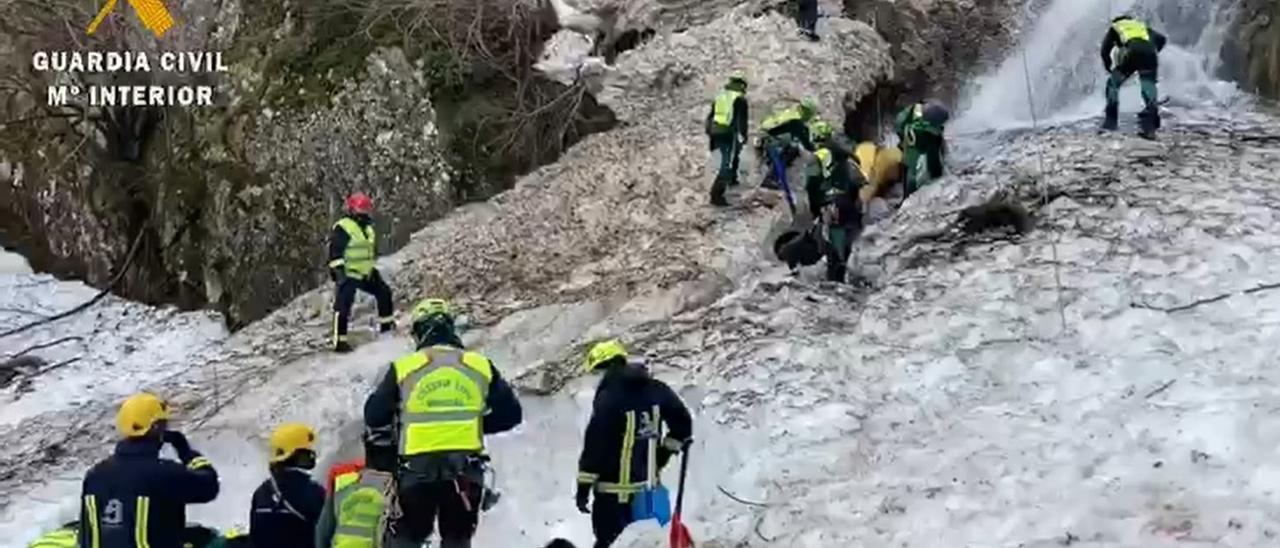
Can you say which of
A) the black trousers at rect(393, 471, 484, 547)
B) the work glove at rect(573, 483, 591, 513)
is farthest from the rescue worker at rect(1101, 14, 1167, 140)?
the black trousers at rect(393, 471, 484, 547)

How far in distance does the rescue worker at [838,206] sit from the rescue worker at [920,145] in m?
1.55

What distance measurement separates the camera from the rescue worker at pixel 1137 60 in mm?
11969

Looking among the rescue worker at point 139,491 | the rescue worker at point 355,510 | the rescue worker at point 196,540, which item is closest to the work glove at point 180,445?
the rescue worker at point 196,540

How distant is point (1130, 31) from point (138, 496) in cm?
983

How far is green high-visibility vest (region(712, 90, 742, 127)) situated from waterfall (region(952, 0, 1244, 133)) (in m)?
4.61

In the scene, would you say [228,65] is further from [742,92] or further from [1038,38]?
[1038,38]

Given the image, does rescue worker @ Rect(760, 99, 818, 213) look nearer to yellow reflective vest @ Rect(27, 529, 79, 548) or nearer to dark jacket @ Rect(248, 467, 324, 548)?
dark jacket @ Rect(248, 467, 324, 548)

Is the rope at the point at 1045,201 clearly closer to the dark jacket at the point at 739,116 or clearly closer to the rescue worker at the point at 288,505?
the dark jacket at the point at 739,116

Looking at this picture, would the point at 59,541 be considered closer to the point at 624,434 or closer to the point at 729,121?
the point at 624,434

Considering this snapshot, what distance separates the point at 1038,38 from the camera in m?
17.1

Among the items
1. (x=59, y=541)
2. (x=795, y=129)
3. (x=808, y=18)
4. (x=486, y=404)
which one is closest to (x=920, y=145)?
(x=795, y=129)

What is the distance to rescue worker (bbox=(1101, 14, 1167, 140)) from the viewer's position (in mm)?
11969

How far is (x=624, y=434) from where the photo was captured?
6.33m

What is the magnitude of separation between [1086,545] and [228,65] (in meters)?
16.0
